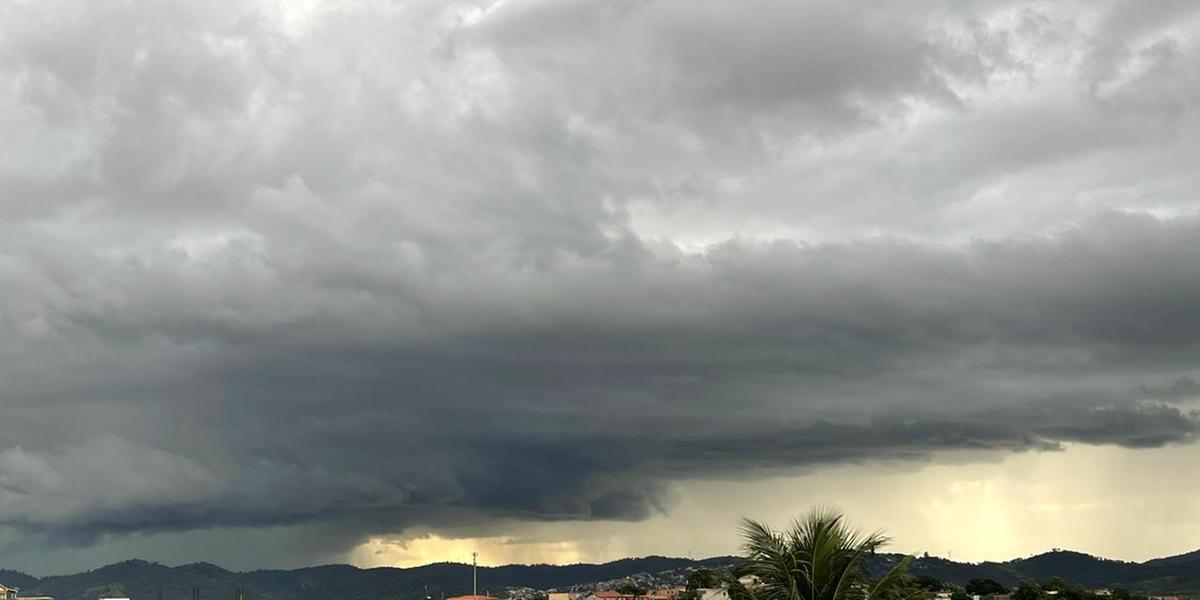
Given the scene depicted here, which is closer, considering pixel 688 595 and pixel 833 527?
pixel 833 527

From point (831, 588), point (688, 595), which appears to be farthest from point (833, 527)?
point (688, 595)

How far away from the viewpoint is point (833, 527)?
31.2 m

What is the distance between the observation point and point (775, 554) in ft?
104

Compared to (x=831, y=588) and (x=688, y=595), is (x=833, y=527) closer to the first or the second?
(x=831, y=588)

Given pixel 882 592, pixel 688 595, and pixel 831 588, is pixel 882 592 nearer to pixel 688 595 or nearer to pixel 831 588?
pixel 831 588

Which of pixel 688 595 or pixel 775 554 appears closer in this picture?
pixel 775 554

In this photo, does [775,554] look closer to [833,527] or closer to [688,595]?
[833,527]

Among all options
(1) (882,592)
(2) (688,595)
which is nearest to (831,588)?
(1) (882,592)

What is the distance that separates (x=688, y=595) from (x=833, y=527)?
170m

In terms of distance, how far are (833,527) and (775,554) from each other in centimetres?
151

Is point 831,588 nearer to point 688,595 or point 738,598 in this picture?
point 738,598

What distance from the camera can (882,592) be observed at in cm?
3128

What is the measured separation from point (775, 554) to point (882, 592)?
2588mm

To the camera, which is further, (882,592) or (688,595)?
(688,595)
